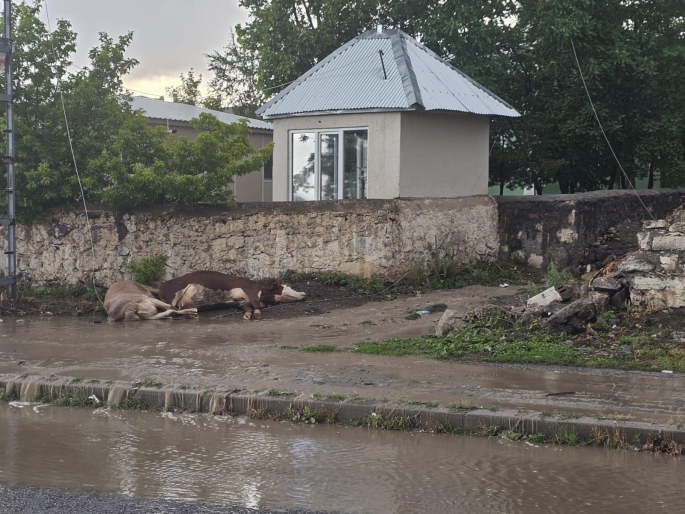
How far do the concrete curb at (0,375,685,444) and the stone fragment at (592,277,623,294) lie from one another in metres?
4.76

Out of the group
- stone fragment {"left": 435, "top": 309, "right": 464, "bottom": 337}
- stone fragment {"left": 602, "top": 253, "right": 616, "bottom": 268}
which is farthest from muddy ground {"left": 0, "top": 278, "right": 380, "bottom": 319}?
stone fragment {"left": 602, "top": 253, "right": 616, "bottom": 268}

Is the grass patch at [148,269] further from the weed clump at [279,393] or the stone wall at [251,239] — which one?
the weed clump at [279,393]

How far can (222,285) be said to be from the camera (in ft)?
49.0

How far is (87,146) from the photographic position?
16.6 meters

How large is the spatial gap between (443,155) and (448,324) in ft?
23.7

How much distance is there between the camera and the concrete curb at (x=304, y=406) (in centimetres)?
740

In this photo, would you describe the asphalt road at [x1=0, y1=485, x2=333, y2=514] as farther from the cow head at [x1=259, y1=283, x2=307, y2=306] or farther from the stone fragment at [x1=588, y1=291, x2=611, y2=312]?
the cow head at [x1=259, y1=283, x2=307, y2=306]

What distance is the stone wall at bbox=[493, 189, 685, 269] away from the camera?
1822 cm

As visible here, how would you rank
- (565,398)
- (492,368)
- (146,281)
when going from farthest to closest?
1. (146,281)
2. (492,368)
3. (565,398)

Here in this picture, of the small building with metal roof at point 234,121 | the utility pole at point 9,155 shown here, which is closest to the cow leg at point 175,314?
the utility pole at point 9,155

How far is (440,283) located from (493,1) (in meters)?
11.4

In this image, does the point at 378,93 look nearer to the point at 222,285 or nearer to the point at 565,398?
the point at 222,285

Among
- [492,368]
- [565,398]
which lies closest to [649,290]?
[492,368]

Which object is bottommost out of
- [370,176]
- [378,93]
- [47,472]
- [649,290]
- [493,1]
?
[47,472]
